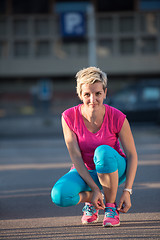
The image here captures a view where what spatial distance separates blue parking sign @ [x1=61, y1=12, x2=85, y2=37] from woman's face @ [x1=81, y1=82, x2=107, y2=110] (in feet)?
67.7

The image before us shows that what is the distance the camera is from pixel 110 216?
338 centimetres

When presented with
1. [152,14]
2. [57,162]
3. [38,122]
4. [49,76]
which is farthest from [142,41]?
[57,162]

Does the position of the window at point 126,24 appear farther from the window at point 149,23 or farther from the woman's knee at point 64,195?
the woman's knee at point 64,195

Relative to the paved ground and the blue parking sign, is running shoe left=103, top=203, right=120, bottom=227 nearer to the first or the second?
the paved ground

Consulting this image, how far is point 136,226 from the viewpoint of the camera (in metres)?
3.46

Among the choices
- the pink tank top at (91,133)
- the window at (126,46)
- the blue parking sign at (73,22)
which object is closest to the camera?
the pink tank top at (91,133)

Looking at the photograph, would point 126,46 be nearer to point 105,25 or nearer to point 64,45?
point 105,25

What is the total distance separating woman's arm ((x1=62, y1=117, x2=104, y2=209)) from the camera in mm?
3273

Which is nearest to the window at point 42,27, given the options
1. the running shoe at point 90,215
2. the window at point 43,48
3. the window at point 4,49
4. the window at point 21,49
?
the window at point 43,48

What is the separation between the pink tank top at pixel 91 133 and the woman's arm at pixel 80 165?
42 millimetres

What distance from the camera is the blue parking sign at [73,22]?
78.0 ft

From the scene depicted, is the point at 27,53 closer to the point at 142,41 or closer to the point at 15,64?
the point at 15,64

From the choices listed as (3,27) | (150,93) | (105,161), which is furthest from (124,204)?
(3,27)

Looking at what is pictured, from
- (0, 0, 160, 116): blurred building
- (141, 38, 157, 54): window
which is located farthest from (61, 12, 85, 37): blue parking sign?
(141, 38, 157, 54): window
